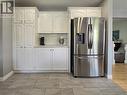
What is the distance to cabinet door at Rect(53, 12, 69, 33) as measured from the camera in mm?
7621

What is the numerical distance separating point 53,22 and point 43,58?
1.64 meters

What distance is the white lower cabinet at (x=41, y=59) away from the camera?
665 cm

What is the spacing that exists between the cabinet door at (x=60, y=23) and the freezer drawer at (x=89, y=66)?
1959 millimetres

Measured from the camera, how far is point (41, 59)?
6715 mm

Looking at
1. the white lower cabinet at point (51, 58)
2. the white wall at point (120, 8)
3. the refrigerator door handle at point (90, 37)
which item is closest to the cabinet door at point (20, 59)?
the white lower cabinet at point (51, 58)

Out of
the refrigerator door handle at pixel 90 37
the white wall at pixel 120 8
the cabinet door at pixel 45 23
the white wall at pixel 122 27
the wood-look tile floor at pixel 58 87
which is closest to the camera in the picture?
the wood-look tile floor at pixel 58 87

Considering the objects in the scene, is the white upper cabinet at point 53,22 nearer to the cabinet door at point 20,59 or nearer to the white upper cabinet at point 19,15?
the white upper cabinet at point 19,15

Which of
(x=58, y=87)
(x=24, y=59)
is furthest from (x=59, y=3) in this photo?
(x=58, y=87)

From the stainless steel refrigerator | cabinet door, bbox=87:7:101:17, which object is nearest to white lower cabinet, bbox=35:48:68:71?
the stainless steel refrigerator

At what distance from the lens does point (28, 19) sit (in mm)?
6656

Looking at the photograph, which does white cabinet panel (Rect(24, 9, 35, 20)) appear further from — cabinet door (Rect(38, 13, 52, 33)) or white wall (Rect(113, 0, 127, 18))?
white wall (Rect(113, 0, 127, 18))

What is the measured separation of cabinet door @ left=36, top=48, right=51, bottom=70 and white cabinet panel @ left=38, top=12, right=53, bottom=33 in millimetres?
1165

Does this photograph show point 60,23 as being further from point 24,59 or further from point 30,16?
point 24,59

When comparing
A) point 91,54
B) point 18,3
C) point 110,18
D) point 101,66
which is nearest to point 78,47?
point 91,54
